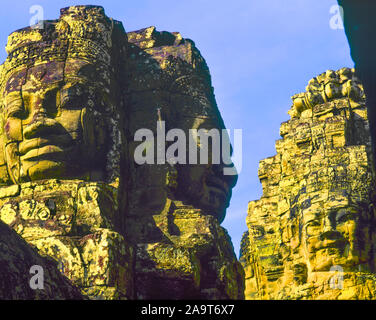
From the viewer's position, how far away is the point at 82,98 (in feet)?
34.8

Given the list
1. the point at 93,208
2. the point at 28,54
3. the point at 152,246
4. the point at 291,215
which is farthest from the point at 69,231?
the point at 291,215

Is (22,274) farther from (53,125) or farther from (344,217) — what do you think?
(344,217)

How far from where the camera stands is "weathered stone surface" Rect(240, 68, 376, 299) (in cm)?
1795

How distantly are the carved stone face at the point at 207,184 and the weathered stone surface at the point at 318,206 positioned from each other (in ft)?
21.0

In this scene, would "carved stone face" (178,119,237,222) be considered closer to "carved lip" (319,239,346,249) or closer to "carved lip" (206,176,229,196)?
"carved lip" (206,176,229,196)

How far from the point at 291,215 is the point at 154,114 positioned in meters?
9.78

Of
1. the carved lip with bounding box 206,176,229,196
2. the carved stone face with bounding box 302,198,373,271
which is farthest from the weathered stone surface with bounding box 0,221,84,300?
the carved stone face with bounding box 302,198,373,271

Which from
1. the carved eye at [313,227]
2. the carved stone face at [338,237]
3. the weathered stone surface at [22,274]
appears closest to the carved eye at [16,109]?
the weathered stone surface at [22,274]

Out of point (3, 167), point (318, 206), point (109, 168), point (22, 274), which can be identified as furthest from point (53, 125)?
point (318, 206)

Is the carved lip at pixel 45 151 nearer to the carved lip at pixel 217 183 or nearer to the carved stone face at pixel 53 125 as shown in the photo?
the carved stone face at pixel 53 125

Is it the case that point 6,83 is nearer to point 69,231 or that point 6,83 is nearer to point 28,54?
point 28,54

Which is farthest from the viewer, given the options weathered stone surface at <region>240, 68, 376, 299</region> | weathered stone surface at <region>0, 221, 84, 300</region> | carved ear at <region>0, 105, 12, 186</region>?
weathered stone surface at <region>240, 68, 376, 299</region>

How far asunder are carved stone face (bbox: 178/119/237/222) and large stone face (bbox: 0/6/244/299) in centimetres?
2

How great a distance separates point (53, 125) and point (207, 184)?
2.41m
